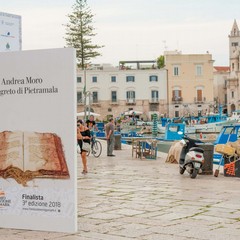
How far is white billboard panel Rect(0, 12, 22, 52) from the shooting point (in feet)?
30.5

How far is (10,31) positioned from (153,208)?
3571 mm

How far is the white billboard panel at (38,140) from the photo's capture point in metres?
7.99

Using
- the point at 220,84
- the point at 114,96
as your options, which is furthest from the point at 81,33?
the point at 220,84

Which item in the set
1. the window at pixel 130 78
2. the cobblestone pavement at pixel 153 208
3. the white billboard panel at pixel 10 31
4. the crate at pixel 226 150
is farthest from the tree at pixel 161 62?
the white billboard panel at pixel 10 31

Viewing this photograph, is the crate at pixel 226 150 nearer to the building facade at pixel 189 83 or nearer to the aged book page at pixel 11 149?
the aged book page at pixel 11 149

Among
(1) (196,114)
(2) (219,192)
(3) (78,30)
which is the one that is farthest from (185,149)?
(1) (196,114)

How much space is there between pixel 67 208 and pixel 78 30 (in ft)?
181

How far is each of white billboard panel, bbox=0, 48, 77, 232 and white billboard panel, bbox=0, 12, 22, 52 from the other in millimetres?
1101

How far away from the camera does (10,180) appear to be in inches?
328

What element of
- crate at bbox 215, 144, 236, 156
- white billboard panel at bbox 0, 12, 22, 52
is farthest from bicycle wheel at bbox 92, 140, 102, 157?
white billboard panel at bbox 0, 12, 22, 52

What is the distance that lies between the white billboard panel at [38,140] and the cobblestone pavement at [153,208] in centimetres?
28


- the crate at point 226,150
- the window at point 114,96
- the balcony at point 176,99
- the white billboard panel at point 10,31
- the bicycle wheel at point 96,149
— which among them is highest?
the window at point 114,96

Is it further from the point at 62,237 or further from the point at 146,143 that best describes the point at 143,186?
the point at 146,143

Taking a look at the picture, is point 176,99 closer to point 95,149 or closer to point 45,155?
point 95,149
